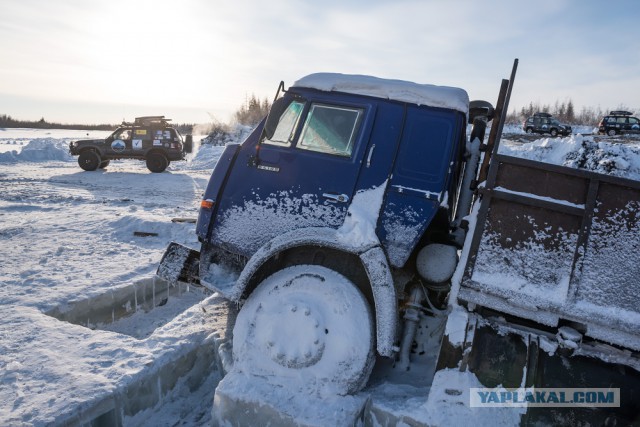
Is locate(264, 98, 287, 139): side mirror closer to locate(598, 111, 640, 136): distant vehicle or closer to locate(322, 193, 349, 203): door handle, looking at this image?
locate(322, 193, 349, 203): door handle

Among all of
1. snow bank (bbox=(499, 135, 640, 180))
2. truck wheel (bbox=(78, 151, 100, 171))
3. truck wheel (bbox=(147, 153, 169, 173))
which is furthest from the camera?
truck wheel (bbox=(147, 153, 169, 173))

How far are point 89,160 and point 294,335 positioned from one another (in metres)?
17.4

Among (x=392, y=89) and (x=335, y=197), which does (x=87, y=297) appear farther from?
(x=392, y=89)

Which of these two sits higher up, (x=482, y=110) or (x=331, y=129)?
(x=482, y=110)

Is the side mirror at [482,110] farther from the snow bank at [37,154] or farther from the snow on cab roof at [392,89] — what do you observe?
the snow bank at [37,154]

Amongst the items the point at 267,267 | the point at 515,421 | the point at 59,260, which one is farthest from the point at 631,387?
the point at 59,260

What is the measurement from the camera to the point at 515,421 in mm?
2633

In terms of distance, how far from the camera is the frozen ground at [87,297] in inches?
119

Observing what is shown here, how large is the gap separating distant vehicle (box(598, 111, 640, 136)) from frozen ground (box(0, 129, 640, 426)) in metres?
19.0

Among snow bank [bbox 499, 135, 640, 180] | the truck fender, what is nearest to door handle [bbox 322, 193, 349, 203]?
the truck fender

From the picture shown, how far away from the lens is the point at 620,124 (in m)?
27.3

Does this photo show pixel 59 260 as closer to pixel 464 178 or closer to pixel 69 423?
pixel 69 423

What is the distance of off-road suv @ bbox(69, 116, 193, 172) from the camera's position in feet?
57.0

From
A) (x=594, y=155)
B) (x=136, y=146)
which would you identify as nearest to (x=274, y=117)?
(x=594, y=155)
